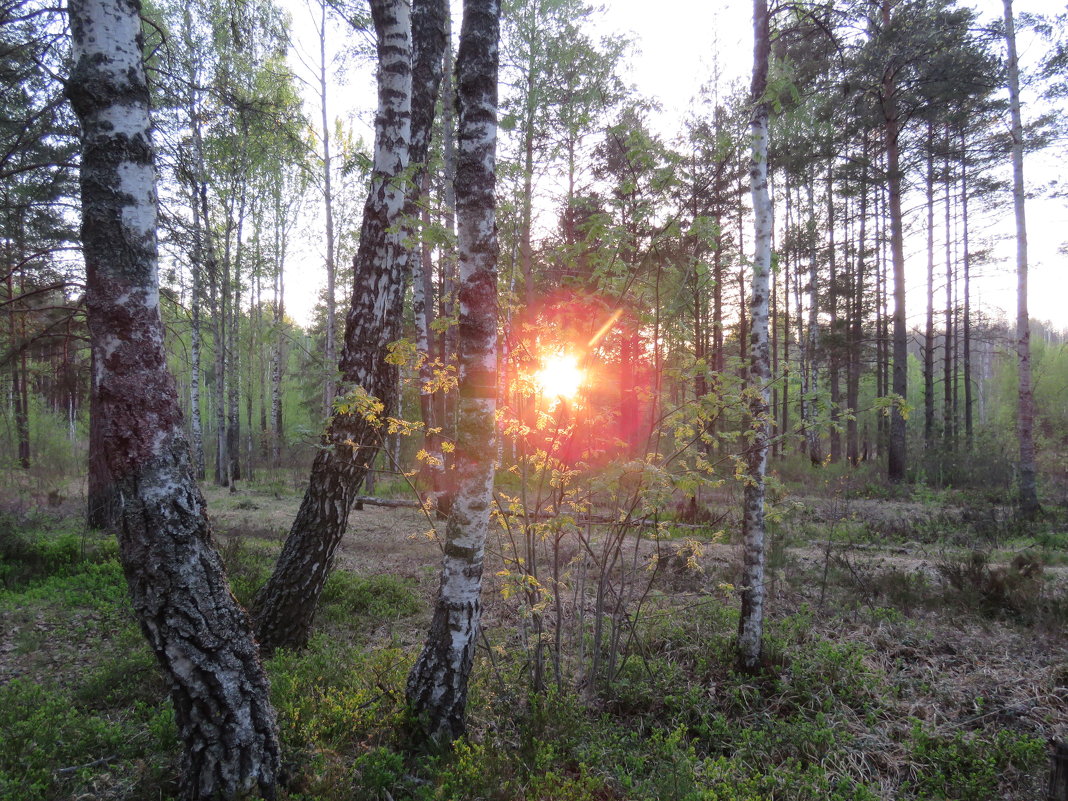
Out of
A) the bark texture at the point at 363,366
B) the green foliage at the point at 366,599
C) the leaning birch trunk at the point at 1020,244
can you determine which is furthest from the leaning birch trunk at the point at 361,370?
the leaning birch trunk at the point at 1020,244

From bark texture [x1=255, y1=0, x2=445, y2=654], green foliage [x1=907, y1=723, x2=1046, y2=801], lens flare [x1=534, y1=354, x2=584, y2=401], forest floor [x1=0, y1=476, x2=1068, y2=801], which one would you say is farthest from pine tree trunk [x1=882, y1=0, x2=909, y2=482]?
bark texture [x1=255, y1=0, x2=445, y2=654]

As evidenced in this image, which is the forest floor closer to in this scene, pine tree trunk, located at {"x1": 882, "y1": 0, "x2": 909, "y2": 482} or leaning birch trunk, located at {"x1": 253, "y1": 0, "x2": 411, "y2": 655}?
leaning birch trunk, located at {"x1": 253, "y1": 0, "x2": 411, "y2": 655}

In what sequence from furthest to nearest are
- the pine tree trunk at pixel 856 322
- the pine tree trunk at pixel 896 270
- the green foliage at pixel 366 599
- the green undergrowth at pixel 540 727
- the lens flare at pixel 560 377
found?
the pine tree trunk at pixel 856 322, the pine tree trunk at pixel 896 270, the green foliage at pixel 366 599, the lens flare at pixel 560 377, the green undergrowth at pixel 540 727

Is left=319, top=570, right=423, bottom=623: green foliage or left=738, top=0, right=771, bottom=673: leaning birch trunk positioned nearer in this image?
left=738, top=0, right=771, bottom=673: leaning birch trunk

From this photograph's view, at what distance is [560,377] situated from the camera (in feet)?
12.0

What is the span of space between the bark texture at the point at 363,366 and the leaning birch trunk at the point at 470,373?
4.31 ft

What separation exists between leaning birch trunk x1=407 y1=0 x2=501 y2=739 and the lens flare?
2.20 feet

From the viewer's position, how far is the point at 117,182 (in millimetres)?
2457

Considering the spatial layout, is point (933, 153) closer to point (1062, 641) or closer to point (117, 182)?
point (1062, 641)

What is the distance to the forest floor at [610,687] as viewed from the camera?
2.82 m

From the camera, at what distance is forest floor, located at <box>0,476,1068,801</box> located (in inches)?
111

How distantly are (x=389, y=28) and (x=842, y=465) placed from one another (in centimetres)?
1671

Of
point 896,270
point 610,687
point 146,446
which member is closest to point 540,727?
point 610,687

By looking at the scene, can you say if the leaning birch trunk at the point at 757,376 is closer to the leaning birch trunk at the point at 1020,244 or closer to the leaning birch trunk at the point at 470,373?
the leaning birch trunk at the point at 470,373
